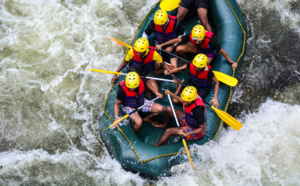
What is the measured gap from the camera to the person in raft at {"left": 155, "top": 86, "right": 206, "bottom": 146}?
409 cm

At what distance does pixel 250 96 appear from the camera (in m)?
5.76

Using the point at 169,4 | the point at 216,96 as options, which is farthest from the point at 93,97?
the point at 216,96

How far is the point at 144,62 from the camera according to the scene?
15.5 ft

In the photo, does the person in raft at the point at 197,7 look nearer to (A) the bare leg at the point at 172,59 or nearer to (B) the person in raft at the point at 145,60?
(A) the bare leg at the point at 172,59

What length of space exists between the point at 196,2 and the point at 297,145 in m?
2.83

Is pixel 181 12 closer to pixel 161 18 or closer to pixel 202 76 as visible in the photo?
pixel 161 18

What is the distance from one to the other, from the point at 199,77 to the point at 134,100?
0.95 meters

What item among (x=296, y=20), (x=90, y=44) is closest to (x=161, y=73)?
(x=90, y=44)

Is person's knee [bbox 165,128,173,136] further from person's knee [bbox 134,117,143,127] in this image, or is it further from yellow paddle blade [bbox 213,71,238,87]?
yellow paddle blade [bbox 213,71,238,87]

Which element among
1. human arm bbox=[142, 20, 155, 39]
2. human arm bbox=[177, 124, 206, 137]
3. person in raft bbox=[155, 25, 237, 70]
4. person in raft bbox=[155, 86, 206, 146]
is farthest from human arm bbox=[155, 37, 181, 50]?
human arm bbox=[177, 124, 206, 137]

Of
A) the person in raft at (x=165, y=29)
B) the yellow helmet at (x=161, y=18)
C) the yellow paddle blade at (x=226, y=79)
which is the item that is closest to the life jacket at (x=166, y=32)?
the person in raft at (x=165, y=29)

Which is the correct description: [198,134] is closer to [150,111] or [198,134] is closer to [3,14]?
[150,111]

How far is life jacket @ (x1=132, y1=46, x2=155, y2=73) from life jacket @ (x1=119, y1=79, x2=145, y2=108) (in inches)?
13.7

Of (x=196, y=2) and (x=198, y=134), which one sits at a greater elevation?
(x=196, y=2)
